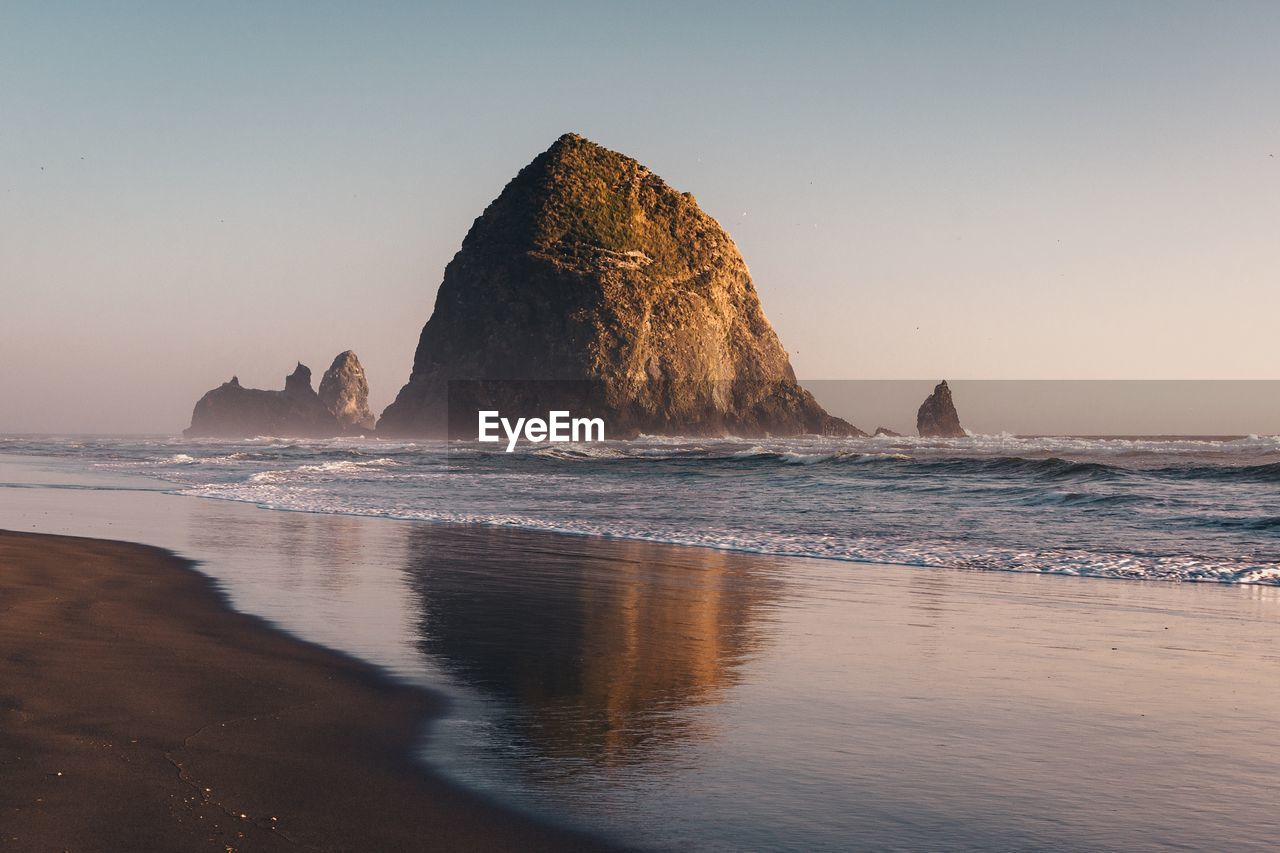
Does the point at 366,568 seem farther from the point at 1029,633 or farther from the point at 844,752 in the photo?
the point at 844,752

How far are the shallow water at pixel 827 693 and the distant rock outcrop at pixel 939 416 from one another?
106 metres

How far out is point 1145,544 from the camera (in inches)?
592

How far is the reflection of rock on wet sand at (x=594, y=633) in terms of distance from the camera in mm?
5129

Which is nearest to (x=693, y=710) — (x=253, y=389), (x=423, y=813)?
(x=423, y=813)

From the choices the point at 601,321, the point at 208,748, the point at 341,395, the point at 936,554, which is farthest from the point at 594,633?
the point at 341,395

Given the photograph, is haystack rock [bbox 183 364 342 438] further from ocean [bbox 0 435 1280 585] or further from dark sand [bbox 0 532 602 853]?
dark sand [bbox 0 532 602 853]

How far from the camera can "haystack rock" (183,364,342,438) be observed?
172 metres

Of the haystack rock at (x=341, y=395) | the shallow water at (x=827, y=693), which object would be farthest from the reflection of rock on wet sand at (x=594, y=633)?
the haystack rock at (x=341, y=395)

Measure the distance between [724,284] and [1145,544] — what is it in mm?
106108

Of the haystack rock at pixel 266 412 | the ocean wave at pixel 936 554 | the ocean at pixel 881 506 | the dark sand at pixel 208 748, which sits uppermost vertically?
the haystack rock at pixel 266 412

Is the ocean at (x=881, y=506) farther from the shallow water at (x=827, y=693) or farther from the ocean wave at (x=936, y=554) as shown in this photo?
the shallow water at (x=827, y=693)

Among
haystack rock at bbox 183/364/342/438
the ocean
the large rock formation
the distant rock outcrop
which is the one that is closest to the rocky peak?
haystack rock at bbox 183/364/342/438

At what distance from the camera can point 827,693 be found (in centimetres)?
578

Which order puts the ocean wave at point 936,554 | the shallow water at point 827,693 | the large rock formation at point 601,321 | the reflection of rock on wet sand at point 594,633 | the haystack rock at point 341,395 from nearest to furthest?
the shallow water at point 827,693 < the reflection of rock on wet sand at point 594,633 < the ocean wave at point 936,554 < the large rock formation at point 601,321 < the haystack rock at point 341,395
